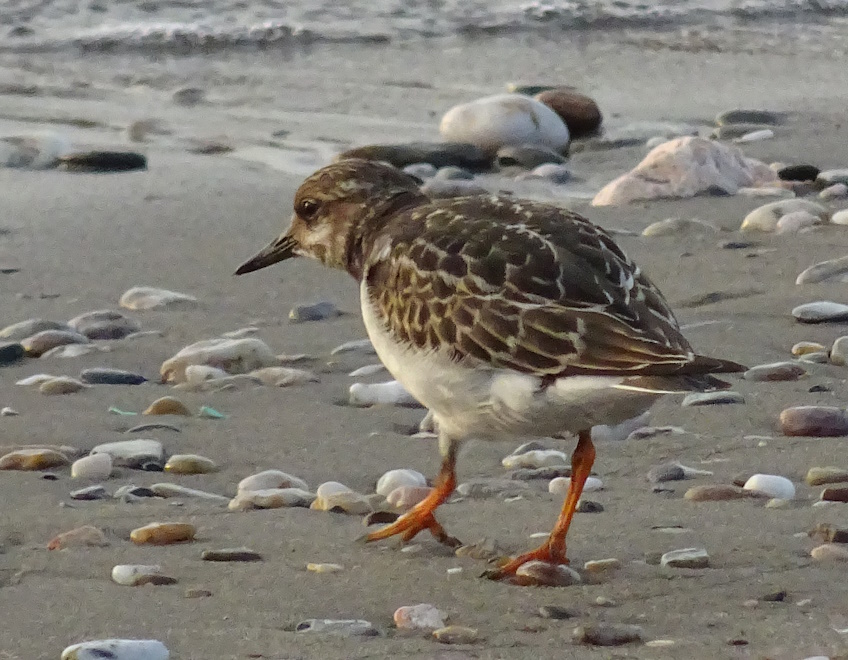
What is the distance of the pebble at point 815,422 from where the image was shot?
3.67 meters

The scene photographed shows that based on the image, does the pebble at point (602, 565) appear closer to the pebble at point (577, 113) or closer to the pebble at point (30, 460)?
the pebble at point (30, 460)

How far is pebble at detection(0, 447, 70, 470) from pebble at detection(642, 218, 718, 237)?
9.04ft

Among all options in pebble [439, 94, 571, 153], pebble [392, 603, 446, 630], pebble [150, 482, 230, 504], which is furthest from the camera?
pebble [439, 94, 571, 153]

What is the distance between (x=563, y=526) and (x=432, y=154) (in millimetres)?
4195

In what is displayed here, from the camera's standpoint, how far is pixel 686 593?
2.79 metres

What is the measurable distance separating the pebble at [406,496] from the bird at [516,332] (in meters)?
0.14

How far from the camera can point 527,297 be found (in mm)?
3006

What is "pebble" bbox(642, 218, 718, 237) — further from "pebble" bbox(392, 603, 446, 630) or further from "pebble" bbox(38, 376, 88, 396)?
"pebble" bbox(392, 603, 446, 630)

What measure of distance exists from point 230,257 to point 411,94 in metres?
3.48

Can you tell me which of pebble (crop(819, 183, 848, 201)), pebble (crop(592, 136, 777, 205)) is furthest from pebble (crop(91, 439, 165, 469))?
pebble (crop(819, 183, 848, 201))

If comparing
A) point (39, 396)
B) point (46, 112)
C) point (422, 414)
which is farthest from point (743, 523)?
point (46, 112)

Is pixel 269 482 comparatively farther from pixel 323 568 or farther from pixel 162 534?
pixel 323 568

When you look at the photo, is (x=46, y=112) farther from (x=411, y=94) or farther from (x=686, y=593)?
(x=686, y=593)

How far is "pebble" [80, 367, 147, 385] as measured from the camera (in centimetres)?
429
